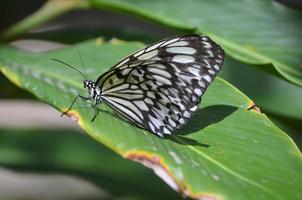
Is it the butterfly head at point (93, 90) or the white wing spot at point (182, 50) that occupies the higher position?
the white wing spot at point (182, 50)

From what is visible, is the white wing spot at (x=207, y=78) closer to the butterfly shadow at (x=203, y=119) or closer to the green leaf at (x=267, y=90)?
the butterfly shadow at (x=203, y=119)

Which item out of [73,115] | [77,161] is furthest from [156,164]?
[77,161]

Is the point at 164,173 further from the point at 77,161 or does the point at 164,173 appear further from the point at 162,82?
the point at 77,161

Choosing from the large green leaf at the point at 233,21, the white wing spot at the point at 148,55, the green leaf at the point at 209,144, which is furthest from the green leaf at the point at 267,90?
the white wing spot at the point at 148,55

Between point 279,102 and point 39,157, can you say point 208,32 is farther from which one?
point 39,157

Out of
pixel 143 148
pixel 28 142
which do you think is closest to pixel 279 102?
pixel 143 148

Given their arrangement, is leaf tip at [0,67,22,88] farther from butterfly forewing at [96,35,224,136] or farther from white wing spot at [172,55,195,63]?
white wing spot at [172,55,195,63]

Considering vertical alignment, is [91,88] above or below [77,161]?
above

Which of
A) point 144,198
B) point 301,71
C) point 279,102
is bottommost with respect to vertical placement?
point 144,198
